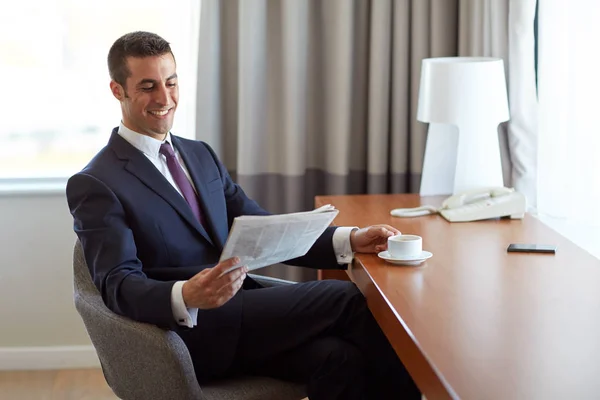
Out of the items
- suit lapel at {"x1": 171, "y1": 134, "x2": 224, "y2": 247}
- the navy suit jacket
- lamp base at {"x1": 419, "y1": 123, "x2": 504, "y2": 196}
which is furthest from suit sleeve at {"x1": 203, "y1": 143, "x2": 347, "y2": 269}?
lamp base at {"x1": 419, "y1": 123, "x2": 504, "y2": 196}

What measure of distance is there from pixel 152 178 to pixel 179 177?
0.12 m

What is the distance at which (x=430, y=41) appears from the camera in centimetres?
331

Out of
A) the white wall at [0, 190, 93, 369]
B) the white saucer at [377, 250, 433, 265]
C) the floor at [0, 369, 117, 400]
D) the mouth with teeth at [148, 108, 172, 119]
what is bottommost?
the floor at [0, 369, 117, 400]

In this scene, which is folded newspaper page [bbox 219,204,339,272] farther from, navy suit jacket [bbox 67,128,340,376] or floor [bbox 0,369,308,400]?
floor [bbox 0,369,308,400]

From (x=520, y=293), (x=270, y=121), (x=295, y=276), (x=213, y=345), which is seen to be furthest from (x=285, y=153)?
(x=520, y=293)

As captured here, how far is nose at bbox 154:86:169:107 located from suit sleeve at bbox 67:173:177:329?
0.28 m

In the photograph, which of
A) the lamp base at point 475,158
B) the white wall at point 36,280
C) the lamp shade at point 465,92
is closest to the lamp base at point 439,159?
the lamp base at point 475,158

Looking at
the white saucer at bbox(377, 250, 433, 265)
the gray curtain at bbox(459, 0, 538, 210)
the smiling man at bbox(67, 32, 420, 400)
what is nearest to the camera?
the smiling man at bbox(67, 32, 420, 400)

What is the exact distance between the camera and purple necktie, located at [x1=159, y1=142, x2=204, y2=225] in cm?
233

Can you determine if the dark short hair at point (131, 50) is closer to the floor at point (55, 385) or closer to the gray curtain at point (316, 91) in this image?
the gray curtain at point (316, 91)

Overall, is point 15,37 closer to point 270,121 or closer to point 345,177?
point 270,121

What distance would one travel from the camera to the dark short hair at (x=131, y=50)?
2256mm

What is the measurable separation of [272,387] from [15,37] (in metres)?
2.02

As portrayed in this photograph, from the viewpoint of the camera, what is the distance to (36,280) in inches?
140
